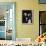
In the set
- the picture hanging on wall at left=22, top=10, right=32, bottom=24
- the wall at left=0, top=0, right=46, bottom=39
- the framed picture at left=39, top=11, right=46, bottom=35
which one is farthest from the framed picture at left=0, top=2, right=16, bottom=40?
the framed picture at left=39, top=11, right=46, bottom=35

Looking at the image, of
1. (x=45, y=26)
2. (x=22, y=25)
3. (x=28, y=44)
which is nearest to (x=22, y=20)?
(x=22, y=25)

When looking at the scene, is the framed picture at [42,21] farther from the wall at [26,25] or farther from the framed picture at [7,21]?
the framed picture at [7,21]

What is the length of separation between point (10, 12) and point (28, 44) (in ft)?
12.3

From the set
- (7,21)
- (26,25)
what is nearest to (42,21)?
(26,25)

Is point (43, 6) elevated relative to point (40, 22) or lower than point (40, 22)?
elevated

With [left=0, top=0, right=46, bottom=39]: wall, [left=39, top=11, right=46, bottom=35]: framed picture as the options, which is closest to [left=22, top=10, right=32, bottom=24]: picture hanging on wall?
[left=0, top=0, right=46, bottom=39]: wall

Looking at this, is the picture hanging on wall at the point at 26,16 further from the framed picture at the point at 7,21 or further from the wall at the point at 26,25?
the framed picture at the point at 7,21

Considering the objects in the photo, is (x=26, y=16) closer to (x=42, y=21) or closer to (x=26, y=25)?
(x=26, y=25)

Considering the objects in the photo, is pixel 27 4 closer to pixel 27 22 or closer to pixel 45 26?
pixel 27 22

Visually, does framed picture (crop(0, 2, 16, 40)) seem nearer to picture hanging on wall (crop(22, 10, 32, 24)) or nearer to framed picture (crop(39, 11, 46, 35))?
picture hanging on wall (crop(22, 10, 32, 24))

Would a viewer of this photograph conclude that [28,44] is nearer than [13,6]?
Yes

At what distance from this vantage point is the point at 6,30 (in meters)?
5.10

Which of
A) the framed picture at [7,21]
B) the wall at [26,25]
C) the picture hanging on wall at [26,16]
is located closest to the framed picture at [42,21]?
the wall at [26,25]

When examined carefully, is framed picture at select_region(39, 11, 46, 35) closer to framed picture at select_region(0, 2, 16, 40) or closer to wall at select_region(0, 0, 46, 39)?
wall at select_region(0, 0, 46, 39)
